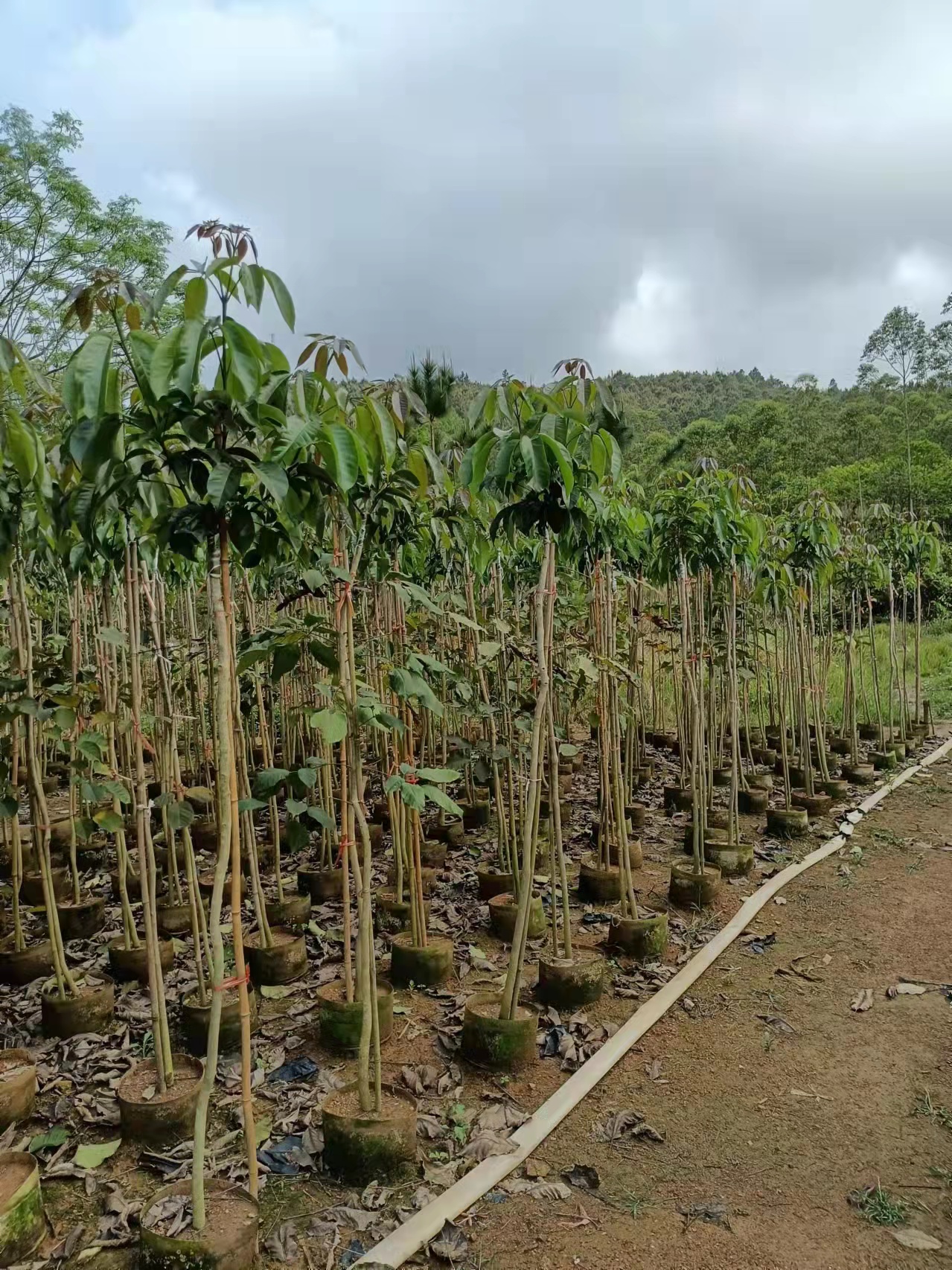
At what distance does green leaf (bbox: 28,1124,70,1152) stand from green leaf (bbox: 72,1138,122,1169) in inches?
2.5

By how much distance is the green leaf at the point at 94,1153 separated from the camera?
91.3 inches

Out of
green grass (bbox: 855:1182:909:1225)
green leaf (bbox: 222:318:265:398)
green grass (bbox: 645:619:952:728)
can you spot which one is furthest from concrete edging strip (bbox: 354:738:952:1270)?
green grass (bbox: 645:619:952:728)

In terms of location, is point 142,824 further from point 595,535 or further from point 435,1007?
point 595,535

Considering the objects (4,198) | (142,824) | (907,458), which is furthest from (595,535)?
(907,458)

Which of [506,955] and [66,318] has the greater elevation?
[66,318]

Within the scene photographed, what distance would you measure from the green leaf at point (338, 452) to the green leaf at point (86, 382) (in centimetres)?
39

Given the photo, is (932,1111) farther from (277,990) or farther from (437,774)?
(277,990)

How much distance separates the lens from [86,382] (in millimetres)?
1450

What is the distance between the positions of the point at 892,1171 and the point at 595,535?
8.19ft

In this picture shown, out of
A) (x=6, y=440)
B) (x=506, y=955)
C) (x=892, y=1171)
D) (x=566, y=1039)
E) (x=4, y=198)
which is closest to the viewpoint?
(x=6, y=440)

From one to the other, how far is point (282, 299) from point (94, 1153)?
229 cm

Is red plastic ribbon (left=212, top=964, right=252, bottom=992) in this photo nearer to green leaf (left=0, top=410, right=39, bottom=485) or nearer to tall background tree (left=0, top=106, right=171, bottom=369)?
green leaf (left=0, top=410, right=39, bottom=485)

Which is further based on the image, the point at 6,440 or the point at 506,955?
the point at 506,955

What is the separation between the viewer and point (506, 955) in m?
3.83
